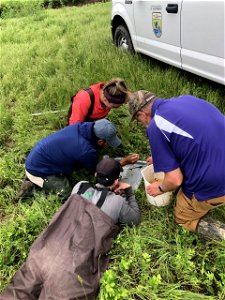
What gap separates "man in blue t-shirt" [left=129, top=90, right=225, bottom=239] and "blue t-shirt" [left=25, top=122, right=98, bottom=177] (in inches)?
35.4

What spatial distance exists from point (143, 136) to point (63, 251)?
1859 millimetres

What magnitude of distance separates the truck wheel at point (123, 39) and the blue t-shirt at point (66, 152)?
2901mm

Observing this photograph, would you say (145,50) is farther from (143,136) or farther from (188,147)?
(188,147)

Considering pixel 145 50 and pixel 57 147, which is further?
pixel 145 50

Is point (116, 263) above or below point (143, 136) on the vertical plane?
below

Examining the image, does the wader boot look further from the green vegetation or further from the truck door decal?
the truck door decal

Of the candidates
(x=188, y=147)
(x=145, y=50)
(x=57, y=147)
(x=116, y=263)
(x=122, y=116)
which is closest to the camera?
(x=188, y=147)

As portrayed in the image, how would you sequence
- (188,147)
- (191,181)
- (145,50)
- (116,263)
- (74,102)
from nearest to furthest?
(188,147), (191,181), (116,263), (74,102), (145,50)

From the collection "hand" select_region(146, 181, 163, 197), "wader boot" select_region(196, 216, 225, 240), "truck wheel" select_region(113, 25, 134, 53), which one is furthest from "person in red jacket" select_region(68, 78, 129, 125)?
"truck wheel" select_region(113, 25, 134, 53)

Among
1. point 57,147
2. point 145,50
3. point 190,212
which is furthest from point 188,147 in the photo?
point 145,50

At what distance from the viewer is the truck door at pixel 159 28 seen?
4.25 m

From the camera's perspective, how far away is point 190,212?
2.87 meters

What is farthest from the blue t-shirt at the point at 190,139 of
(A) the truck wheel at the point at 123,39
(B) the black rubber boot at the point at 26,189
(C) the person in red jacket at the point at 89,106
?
(A) the truck wheel at the point at 123,39

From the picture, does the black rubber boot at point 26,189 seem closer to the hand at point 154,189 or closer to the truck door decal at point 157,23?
the hand at point 154,189
